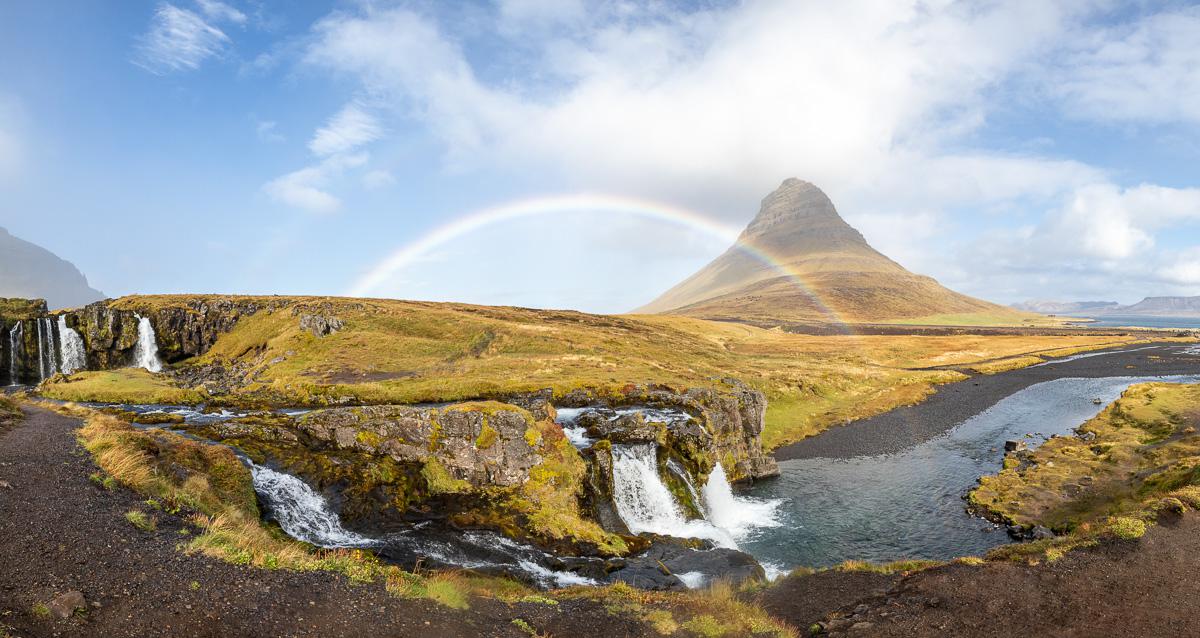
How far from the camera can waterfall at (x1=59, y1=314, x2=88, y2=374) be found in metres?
72.8

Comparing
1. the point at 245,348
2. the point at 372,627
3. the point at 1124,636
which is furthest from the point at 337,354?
the point at 1124,636

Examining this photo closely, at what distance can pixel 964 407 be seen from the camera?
231ft

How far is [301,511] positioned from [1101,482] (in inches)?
1938

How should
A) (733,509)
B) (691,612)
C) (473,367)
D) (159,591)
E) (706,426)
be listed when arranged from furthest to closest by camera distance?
1. (473,367)
2. (706,426)
3. (733,509)
4. (691,612)
5. (159,591)

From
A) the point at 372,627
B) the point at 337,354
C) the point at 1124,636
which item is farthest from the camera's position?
the point at 337,354

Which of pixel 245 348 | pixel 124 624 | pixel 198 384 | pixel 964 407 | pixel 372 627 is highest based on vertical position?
pixel 245 348

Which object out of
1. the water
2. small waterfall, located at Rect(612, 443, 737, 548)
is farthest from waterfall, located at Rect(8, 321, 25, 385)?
the water

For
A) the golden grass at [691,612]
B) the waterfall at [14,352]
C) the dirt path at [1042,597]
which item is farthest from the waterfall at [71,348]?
the dirt path at [1042,597]

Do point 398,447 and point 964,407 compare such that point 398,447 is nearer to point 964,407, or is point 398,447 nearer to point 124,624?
point 124,624

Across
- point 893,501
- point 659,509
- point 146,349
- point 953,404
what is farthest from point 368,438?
point 953,404

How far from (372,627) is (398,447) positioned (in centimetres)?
1849

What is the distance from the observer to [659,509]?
33.2 metres

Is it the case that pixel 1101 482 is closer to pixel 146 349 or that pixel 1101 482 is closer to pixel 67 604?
pixel 67 604

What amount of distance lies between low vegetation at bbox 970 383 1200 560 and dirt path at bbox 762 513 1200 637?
1.38m
